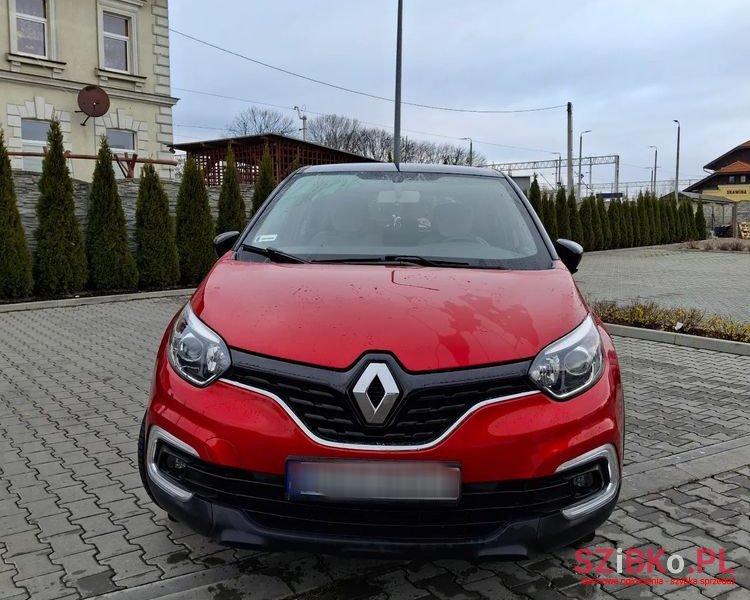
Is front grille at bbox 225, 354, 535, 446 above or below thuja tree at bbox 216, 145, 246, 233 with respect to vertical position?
below

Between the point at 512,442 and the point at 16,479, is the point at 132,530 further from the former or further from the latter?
the point at 512,442

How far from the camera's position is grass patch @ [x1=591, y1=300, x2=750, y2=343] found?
7520 millimetres

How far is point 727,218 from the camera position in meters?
53.5

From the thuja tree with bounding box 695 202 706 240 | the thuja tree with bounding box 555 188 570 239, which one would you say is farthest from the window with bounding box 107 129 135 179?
the thuja tree with bounding box 695 202 706 240

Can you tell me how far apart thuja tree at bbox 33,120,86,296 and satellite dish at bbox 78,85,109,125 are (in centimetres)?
1063

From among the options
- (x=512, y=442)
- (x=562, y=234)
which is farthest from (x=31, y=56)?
(x=512, y=442)

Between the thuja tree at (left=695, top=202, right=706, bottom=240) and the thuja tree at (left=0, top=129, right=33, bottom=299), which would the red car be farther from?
the thuja tree at (left=695, top=202, right=706, bottom=240)

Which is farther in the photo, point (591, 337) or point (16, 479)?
point (16, 479)

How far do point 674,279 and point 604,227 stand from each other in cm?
1345

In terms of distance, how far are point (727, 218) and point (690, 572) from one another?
58.7m

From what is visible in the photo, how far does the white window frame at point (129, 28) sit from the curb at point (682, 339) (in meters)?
20.4

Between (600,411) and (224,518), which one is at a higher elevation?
(600,411)

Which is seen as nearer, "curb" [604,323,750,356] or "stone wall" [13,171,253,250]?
"curb" [604,323,750,356]

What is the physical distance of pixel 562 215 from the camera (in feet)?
85.8
